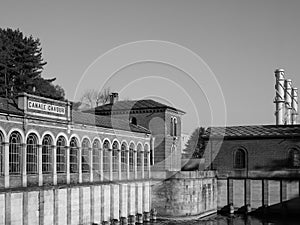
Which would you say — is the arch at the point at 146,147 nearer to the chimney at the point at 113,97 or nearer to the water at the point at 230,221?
the water at the point at 230,221

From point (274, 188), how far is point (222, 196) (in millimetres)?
5111

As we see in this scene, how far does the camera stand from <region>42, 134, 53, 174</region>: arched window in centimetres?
2950

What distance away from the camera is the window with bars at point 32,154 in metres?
27.9

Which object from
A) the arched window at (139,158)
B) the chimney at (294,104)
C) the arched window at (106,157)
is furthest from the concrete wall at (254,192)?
the chimney at (294,104)

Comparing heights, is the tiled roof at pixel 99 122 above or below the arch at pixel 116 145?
above

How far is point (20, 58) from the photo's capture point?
5741cm

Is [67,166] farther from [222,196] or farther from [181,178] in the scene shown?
[222,196]

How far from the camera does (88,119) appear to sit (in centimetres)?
3706

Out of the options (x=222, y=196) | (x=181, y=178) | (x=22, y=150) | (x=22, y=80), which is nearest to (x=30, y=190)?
(x=22, y=150)

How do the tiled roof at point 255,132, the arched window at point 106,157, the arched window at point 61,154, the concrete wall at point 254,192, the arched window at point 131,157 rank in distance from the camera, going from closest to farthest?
the arched window at point 61,154 → the arched window at point 106,157 → the arched window at point 131,157 → the concrete wall at point 254,192 → the tiled roof at point 255,132

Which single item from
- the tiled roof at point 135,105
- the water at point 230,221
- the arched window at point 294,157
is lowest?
the water at point 230,221

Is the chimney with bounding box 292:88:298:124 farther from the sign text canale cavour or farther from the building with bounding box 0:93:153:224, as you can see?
the sign text canale cavour

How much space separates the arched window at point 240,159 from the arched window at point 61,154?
23377mm

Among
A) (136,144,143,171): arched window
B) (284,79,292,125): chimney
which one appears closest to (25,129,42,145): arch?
(136,144,143,171): arched window
